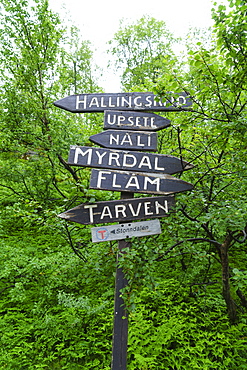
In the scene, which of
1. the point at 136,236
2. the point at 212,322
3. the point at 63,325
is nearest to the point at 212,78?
the point at 136,236

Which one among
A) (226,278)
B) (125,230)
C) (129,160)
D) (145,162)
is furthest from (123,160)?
(226,278)

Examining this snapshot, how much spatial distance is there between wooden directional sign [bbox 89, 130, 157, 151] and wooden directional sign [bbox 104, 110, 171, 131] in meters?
0.10

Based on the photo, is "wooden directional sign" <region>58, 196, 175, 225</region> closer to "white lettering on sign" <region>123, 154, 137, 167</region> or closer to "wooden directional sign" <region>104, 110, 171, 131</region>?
"white lettering on sign" <region>123, 154, 137, 167</region>

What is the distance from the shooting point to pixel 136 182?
8.73 feet

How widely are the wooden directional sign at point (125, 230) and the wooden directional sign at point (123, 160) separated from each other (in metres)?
0.61

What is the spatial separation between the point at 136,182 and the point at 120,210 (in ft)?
1.15

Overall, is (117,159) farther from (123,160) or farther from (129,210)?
(129,210)

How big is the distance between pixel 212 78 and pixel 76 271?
2821 millimetres

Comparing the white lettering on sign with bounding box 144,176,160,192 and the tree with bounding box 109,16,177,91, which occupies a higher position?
the tree with bounding box 109,16,177,91

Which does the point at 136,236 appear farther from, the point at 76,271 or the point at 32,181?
the point at 32,181

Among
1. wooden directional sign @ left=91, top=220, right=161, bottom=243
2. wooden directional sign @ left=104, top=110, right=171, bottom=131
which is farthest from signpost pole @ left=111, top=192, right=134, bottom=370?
wooden directional sign @ left=104, top=110, right=171, bottom=131

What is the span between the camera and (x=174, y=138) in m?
4.65

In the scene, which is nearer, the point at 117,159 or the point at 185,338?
the point at 117,159

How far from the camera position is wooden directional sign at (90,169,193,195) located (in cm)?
263
